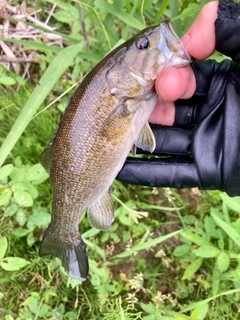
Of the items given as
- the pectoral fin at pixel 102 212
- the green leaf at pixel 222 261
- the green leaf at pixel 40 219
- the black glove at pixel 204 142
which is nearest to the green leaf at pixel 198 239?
the green leaf at pixel 222 261

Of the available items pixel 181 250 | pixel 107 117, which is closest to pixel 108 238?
pixel 181 250

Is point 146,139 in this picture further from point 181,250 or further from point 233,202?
point 181,250

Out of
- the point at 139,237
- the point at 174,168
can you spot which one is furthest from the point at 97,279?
the point at 174,168

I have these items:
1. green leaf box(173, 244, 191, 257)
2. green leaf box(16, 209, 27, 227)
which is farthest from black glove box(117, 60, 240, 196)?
green leaf box(16, 209, 27, 227)

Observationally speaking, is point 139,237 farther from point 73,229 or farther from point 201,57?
point 201,57

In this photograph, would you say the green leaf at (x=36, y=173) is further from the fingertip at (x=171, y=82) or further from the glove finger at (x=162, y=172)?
the fingertip at (x=171, y=82)
